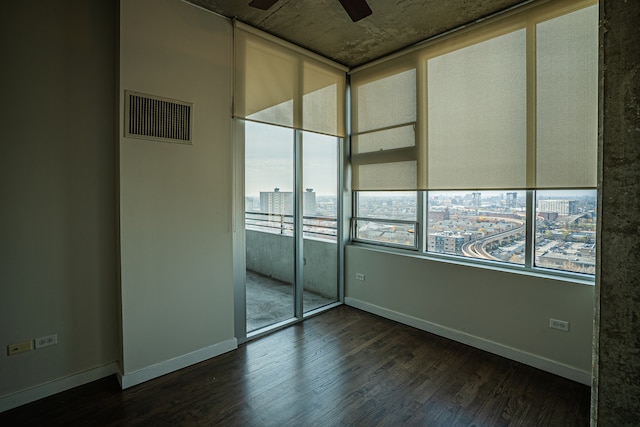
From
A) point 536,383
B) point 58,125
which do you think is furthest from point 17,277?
point 536,383

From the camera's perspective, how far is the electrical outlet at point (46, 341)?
2297mm

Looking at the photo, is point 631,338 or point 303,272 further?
point 303,272

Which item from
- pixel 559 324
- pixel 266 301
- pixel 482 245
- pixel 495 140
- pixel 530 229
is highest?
pixel 495 140

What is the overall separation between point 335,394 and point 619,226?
2050 mm

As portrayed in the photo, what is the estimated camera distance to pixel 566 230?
261cm

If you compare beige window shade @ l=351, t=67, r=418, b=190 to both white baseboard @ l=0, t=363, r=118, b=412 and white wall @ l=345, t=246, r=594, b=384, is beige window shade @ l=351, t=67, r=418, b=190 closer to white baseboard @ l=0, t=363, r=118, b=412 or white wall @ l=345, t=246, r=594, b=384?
white wall @ l=345, t=246, r=594, b=384

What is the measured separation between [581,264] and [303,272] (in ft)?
8.73

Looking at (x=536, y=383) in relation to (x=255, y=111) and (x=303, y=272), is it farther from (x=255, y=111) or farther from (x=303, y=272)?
(x=255, y=111)

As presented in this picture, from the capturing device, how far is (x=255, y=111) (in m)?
3.11

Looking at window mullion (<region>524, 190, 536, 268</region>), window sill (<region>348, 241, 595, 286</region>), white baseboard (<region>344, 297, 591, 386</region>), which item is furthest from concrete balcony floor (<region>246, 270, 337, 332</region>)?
window mullion (<region>524, 190, 536, 268</region>)

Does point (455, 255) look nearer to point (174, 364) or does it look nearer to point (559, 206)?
point (559, 206)

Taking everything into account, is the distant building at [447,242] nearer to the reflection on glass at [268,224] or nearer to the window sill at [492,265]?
the window sill at [492,265]

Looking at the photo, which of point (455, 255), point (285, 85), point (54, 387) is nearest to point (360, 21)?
point (285, 85)

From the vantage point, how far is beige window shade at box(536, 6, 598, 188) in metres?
2.38
